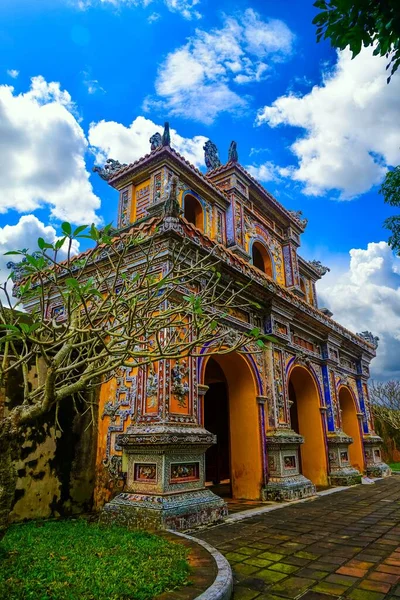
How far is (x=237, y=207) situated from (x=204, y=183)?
1.24 meters

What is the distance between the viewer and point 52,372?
8.71 feet

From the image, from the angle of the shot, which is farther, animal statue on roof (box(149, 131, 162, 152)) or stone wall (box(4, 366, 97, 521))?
animal statue on roof (box(149, 131, 162, 152))

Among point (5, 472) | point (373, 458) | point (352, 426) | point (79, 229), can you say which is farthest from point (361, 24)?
point (373, 458)

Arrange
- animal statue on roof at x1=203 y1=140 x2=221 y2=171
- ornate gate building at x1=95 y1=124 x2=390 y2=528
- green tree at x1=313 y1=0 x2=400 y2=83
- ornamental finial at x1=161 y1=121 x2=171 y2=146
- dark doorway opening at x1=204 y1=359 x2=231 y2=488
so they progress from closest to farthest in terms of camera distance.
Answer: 1. green tree at x1=313 y1=0 x2=400 y2=83
2. ornate gate building at x1=95 y1=124 x2=390 y2=528
3. ornamental finial at x1=161 y1=121 x2=171 y2=146
4. dark doorway opening at x1=204 y1=359 x2=231 y2=488
5. animal statue on roof at x1=203 y1=140 x2=221 y2=171

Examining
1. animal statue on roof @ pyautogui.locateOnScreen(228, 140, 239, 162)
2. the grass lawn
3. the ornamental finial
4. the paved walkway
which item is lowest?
the paved walkway

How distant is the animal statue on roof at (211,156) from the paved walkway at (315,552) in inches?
363

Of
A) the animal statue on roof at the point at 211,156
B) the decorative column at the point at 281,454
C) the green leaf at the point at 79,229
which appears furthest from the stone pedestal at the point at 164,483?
the animal statue on roof at the point at 211,156

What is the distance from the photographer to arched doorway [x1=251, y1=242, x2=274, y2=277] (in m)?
12.2

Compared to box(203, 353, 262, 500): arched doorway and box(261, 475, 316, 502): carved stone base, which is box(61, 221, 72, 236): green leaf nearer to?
box(203, 353, 262, 500): arched doorway

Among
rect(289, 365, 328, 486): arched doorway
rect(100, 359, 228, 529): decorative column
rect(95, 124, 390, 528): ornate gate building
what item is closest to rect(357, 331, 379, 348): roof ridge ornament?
rect(95, 124, 390, 528): ornate gate building

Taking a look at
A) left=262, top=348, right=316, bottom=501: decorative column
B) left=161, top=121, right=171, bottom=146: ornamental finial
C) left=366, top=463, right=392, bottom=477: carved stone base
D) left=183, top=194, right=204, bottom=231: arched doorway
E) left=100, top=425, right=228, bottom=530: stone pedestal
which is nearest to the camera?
left=100, top=425, right=228, bottom=530: stone pedestal

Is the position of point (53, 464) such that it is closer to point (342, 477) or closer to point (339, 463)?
point (342, 477)

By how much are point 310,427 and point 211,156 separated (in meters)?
8.26

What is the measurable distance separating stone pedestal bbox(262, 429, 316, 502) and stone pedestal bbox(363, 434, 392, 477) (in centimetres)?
525
